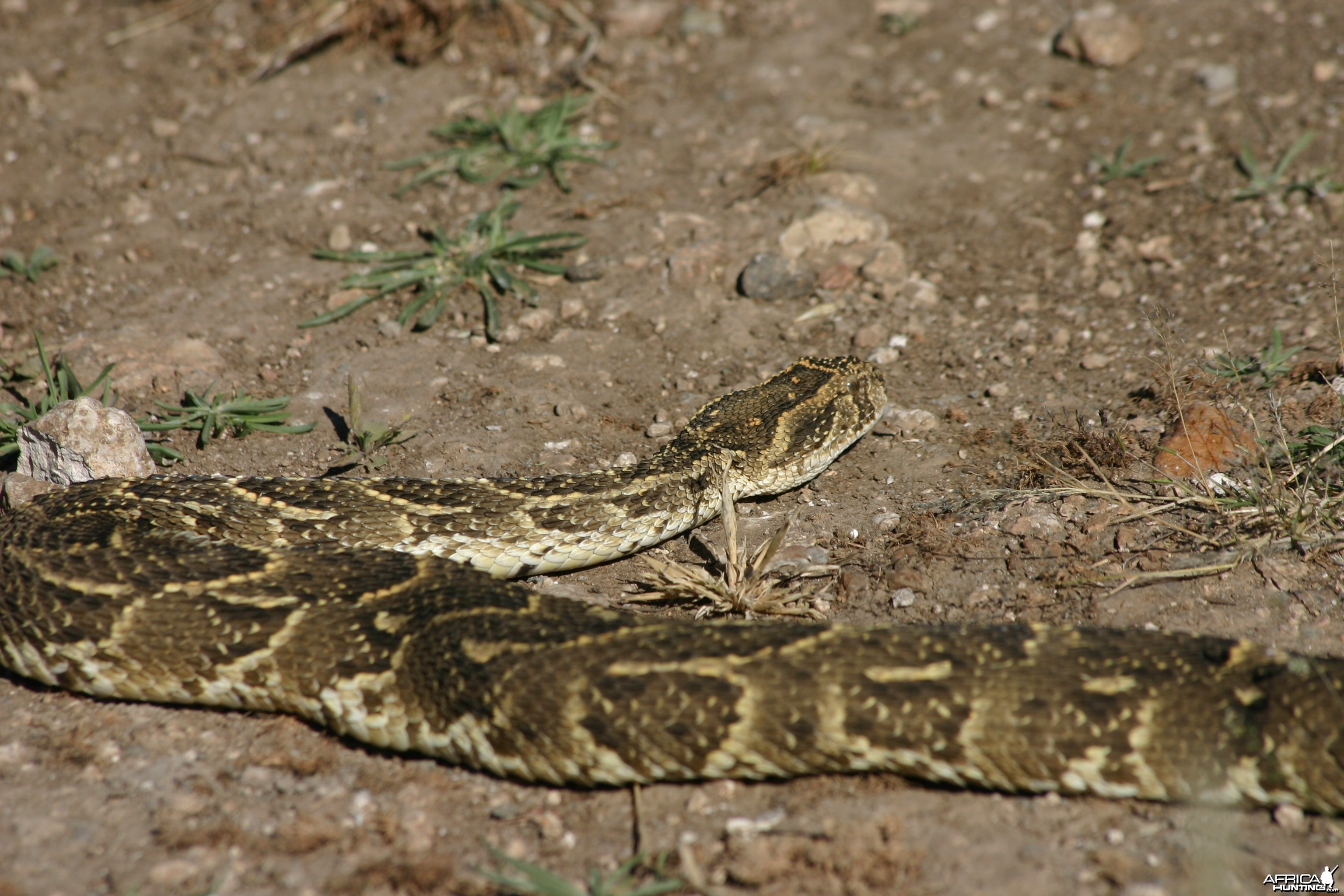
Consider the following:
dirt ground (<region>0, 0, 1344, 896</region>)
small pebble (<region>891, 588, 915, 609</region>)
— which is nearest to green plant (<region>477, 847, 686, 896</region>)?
dirt ground (<region>0, 0, 1344, 896</region>)

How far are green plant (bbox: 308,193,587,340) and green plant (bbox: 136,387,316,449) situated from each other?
2.87 ft

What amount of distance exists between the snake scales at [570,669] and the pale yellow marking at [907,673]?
0.01 metres

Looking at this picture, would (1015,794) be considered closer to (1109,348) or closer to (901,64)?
(1109,348)

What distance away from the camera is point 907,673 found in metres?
3.62

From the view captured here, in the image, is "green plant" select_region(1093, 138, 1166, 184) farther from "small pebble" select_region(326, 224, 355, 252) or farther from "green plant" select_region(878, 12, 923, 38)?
"small pebble" select_region(326, 224, 355, 252)

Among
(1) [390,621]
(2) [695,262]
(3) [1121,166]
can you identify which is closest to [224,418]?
(1) [390,621]

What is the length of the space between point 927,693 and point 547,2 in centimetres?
757

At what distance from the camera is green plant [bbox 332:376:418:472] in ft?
18.7

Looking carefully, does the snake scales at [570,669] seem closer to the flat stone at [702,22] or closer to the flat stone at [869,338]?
the flat stone at [869,338]

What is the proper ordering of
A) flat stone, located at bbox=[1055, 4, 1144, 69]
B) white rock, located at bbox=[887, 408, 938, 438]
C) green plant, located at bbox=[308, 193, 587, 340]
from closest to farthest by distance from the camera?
1. white rock, located at bbox=[887, 408, 938, 438]
2. green plant, located at bbox=[308, 193, 587, 340]
3. flat stone, located at bbox=[1055, 4, 1144, 69]

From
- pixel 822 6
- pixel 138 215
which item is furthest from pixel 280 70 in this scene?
pixel 822 6

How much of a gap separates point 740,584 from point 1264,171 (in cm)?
501

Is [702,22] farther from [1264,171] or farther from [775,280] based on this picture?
[1264,171]

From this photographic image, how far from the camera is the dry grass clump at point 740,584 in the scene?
4645mm
